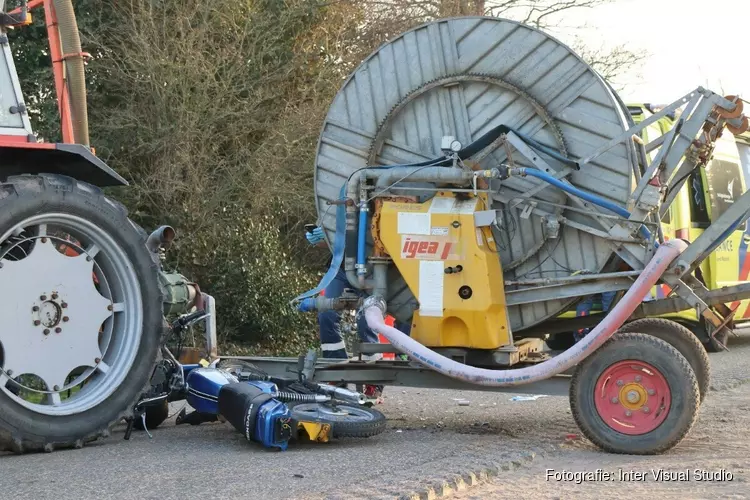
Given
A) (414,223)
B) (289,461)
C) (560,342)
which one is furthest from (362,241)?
(560,342)

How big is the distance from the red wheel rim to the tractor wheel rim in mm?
2893

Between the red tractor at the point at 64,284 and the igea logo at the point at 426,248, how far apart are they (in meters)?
1.61

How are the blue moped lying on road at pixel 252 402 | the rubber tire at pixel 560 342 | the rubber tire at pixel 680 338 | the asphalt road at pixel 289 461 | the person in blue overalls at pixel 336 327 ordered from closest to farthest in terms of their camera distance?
the asphalt road at pixel 289 461, the blue moped lying on road at pixel 252 402, the rubber tire at pixel 680 338, the person in blue overalls at pixel 336 327, the rubber tire at pixel 560 342

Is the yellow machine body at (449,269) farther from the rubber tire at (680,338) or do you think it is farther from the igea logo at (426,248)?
the rubber tire at (680,338)

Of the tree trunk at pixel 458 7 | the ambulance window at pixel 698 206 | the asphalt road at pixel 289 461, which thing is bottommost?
the asphalt road at pixel 289 461

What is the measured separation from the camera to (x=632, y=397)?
Answer: 5.92 m

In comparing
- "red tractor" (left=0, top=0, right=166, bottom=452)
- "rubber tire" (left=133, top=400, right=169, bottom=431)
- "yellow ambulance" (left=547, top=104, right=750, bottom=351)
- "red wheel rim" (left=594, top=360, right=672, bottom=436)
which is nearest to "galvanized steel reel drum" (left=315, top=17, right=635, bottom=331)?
"red wheel rim" (left=594, top=360, right=672, bottom=436)

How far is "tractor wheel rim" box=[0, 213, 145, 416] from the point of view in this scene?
5855 mm

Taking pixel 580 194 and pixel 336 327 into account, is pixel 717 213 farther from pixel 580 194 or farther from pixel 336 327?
pixel 580 194

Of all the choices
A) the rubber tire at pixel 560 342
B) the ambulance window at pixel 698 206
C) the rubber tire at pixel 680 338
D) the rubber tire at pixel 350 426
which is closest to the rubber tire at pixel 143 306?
the rubber tire at pixel 350 426

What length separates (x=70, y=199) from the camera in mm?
6051

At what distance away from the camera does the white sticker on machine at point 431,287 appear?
645 centimetres

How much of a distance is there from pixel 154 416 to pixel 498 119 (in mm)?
A: 3128

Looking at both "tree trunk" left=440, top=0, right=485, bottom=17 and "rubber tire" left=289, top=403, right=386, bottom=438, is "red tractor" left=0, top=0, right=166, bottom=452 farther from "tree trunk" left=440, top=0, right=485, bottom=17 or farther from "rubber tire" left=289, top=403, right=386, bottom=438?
"tree trunk" left=440, top=0, right=485, bottom=17
